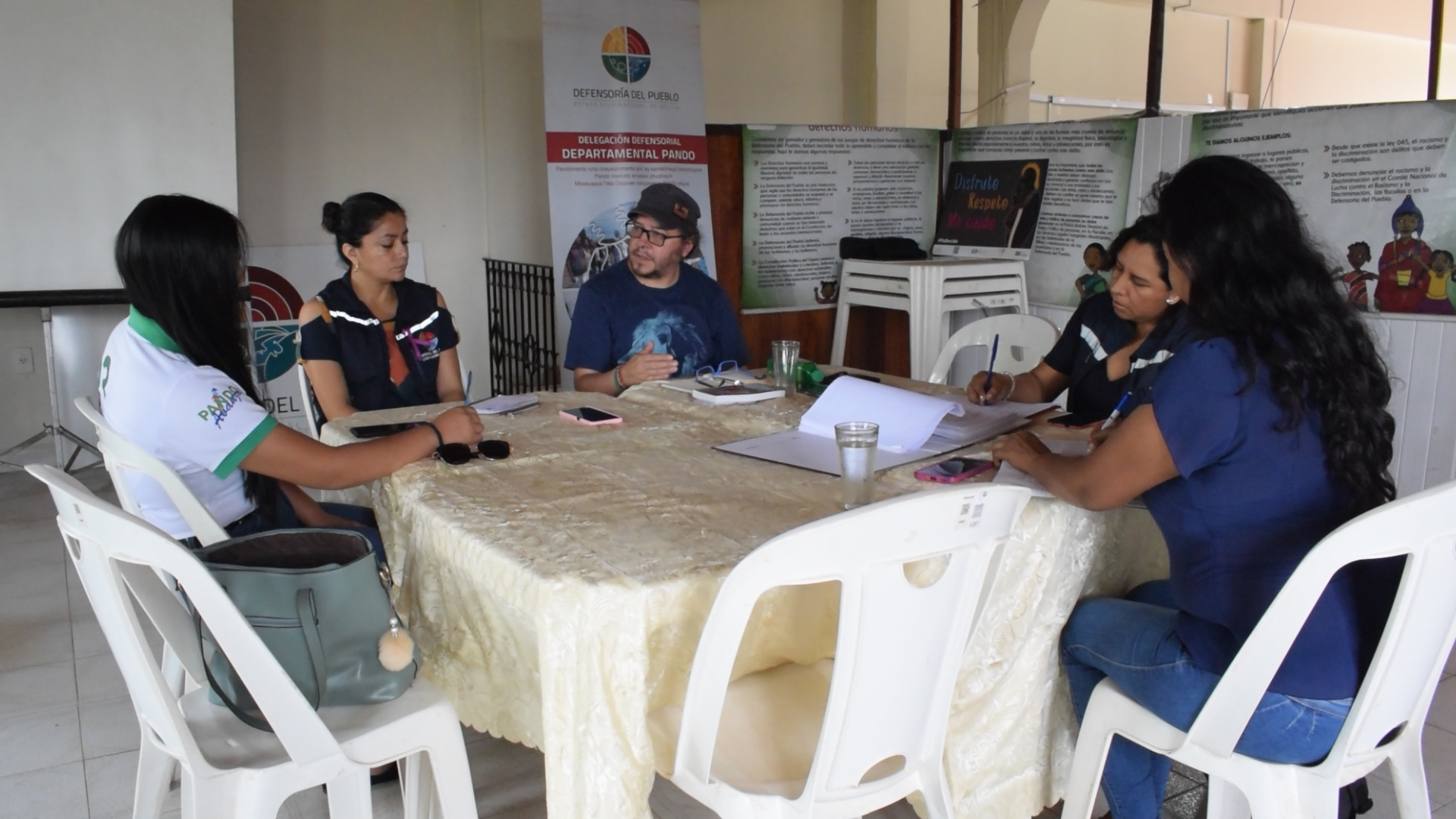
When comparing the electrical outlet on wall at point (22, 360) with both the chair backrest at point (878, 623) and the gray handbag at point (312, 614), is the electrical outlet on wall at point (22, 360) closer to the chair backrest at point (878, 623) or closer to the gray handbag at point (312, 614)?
the gray handbag at point (312, 614)

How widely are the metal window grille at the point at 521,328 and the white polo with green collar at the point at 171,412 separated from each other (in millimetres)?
3445

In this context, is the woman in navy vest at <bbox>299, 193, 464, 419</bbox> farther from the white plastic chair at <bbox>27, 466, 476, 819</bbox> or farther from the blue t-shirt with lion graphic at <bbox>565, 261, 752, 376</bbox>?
the white plastic chair at <bbox>27, 466, 476, 819</bbox>

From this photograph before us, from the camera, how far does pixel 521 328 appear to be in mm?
5570


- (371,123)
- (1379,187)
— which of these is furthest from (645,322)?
→ (371,123)

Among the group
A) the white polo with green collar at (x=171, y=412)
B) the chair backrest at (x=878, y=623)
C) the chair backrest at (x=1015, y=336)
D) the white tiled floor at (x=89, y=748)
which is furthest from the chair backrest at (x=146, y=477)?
the chair backrest at (x=1015, y=336)

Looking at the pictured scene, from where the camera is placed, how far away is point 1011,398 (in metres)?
2.54

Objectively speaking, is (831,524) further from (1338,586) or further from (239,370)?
(239,370)

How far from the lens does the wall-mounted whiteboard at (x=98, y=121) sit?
13.5ft

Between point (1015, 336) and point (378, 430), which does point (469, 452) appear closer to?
point (378, 430)

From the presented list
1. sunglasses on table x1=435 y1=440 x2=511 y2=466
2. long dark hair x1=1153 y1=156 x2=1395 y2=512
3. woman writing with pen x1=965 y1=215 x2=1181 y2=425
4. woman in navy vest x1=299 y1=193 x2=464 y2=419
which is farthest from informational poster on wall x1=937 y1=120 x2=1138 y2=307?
sunglasses on table x1=435 y1=440 x2=511 y2=466

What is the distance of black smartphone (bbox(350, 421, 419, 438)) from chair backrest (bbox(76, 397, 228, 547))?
1.09ft

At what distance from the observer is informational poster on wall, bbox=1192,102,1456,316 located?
3322 mm

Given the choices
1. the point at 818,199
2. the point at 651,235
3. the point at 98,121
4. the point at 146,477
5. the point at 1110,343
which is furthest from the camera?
the point at 818,199

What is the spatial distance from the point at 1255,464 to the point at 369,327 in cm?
210
